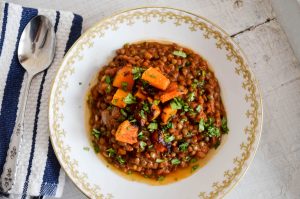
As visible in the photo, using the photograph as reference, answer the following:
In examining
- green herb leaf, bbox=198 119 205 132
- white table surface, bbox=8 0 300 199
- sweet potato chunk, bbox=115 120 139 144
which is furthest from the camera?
white table surface, bbox=8 0 300 199

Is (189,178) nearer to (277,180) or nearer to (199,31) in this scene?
(277,180)

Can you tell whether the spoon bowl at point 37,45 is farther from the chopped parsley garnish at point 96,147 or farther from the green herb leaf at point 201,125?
the green herb leaf at point 201,125

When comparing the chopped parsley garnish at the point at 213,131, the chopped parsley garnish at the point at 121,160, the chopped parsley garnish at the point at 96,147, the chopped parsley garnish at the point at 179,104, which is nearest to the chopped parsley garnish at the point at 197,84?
the chopped parsley garnish at the point at 179,104

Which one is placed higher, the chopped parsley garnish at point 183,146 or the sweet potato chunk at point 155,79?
the sweet potato chunk at point 155,79

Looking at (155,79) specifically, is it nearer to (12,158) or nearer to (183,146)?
(183,146)

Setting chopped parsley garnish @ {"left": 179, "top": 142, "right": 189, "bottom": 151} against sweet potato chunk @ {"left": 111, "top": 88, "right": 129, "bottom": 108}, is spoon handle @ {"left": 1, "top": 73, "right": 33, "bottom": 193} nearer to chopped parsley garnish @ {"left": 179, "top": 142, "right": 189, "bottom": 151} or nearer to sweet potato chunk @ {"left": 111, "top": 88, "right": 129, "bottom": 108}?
sweet potato chunk @ {"left": 111, "top": 88, "right": 129, "bottom": 108}

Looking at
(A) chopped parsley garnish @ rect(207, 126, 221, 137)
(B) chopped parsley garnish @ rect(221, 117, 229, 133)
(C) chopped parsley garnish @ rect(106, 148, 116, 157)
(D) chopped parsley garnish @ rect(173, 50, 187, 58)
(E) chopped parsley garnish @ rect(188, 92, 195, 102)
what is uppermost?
(D) chopped parsley garnish @ rect(173, 50, 187, 58)

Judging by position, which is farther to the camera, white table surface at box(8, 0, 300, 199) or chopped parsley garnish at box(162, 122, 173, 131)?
white table surface at box(8, 0, 300, 199)

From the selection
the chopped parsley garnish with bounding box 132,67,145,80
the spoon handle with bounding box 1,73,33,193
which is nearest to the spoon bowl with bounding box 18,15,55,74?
the spoon handle with bounding box 1,73,33,193
